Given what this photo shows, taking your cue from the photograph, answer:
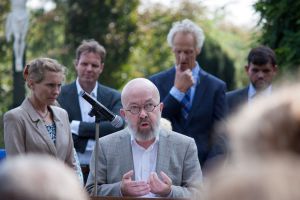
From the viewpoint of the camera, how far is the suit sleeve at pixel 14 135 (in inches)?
241

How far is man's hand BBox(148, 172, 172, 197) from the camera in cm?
582

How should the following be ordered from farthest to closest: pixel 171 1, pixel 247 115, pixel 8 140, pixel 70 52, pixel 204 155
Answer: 1. pixel 171 1
2. pixel 70 52
3. pixel 204 155
4. pixel 8 140
5. pixel 247 115

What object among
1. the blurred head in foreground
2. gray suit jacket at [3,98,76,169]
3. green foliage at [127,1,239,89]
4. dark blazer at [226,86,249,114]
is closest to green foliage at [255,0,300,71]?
dark blazer at [226,86,249,114]

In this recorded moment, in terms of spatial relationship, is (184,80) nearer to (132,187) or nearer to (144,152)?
(144,152)

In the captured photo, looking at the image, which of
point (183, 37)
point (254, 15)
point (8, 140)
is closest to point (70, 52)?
point (254, 15)

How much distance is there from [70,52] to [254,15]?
19350 mm

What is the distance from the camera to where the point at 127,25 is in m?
30.8

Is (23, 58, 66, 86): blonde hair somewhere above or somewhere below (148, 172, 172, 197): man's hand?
above

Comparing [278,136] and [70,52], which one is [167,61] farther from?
[278,136]

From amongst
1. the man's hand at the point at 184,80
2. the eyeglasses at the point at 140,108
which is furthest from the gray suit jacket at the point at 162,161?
the man's hand at the point at 184,80

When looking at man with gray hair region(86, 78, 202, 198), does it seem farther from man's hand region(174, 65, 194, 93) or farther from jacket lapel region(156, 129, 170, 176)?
man's hand region(174, 65, 194, 93)

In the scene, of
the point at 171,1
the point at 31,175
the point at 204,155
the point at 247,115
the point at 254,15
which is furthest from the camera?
the point at 171,1

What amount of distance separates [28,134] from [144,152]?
0.88m

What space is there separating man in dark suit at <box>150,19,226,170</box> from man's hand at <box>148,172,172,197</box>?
1.73m
